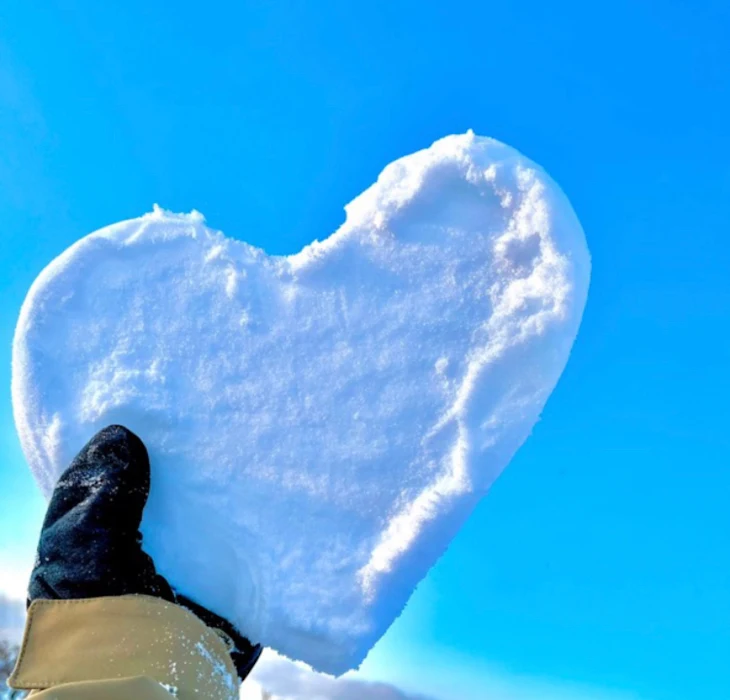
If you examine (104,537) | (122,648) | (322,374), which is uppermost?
(322,374)

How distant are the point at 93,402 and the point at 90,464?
0.79 feet

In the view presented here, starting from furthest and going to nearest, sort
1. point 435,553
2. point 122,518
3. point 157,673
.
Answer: point 435,553
point 122,518
point 157,673

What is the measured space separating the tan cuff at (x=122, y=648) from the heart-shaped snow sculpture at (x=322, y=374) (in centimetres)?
35

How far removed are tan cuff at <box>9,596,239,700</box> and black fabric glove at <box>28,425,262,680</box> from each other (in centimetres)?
11

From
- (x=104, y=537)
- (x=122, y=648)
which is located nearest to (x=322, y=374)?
(x=104, y=537)

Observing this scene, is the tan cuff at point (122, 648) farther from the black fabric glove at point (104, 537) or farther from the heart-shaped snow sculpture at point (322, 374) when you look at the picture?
the heart-shaped snow sculpture at point (322, 374)

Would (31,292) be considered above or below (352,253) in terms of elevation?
below

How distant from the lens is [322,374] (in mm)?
2551

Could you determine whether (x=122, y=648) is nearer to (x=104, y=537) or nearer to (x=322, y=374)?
(x=104, y=537)

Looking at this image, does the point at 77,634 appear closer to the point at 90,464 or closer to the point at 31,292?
the point at 90,464

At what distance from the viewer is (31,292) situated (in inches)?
97.7

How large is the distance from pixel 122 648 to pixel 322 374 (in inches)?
40.7

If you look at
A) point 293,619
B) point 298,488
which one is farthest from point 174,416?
point 293,619

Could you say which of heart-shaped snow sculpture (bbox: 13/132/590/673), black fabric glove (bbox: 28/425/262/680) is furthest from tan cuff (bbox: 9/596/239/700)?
heart-shaped snow sculpture (bbox: 13/132/590/673)
